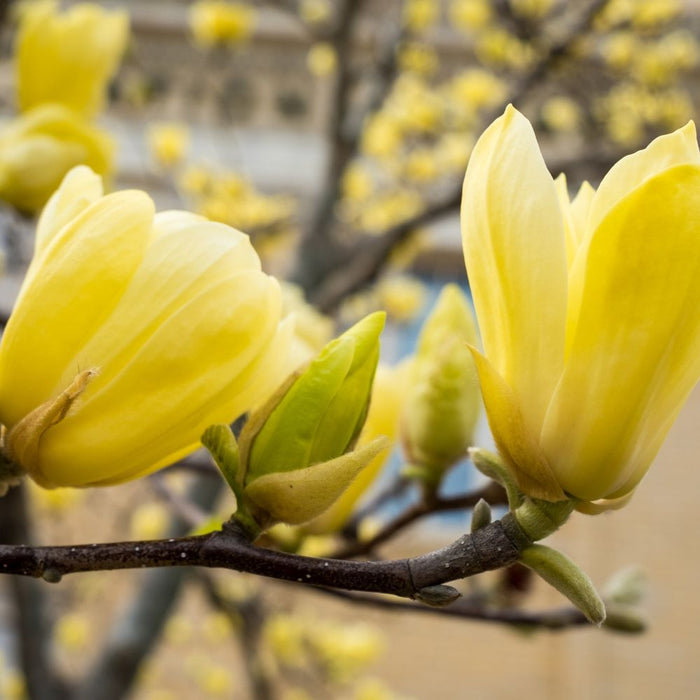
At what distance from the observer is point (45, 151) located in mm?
512

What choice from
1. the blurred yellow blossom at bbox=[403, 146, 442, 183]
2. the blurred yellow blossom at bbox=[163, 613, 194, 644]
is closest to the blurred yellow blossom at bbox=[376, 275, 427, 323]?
the blurred yellow blossom at bbox=[403, 146, 442, 183]

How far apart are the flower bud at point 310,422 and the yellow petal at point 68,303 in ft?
0.20

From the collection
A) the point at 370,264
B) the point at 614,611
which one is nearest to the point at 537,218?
the point at 614,611

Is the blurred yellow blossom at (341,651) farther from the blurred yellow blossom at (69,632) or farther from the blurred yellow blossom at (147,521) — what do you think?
the blurred yellow blossom at (69,632)

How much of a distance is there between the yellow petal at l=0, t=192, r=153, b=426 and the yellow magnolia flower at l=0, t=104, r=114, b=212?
23 centimetres

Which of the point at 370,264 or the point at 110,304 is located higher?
the point at 110,304

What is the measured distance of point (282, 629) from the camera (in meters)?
2.28

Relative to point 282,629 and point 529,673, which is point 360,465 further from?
point 529,673

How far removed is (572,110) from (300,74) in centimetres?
116

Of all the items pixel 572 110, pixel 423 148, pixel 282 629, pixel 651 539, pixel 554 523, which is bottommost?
pixel 651 539

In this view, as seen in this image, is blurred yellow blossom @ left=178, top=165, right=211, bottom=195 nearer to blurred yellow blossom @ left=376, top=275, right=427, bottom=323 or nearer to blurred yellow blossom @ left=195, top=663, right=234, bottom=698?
blurred yellow blossom @ left=376, top=275, right=427, bottom=323

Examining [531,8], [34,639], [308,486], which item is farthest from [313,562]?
[531,8]

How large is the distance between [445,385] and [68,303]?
0.24 metres

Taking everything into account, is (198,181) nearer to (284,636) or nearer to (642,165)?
(284,636)
